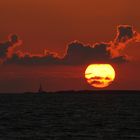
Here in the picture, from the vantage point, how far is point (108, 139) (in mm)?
69500

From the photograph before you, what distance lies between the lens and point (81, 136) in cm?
7375

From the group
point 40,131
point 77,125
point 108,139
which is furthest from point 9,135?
point 77,125

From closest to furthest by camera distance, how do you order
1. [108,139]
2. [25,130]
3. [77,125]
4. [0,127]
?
[108,139]
[25,130]
[0,127]
[77,125]

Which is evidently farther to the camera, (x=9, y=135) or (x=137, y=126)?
(x=137, y=126)

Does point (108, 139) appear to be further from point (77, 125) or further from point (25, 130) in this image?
point (77, 125)

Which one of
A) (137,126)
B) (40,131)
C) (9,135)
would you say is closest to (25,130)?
(40,131)

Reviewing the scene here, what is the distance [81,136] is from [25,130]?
1023 centimetres

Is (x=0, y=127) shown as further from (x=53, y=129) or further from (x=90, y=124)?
(x=90, y=124)

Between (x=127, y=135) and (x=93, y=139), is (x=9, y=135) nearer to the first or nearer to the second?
(x=93, y=139)

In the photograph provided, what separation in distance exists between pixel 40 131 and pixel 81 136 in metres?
7.87

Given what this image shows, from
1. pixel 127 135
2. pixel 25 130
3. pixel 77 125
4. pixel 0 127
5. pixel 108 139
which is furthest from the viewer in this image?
pixel 77 125

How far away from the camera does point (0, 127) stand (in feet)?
281

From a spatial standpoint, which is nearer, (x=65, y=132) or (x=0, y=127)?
(x=65, y=132)

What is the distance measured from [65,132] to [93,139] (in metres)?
9.69
